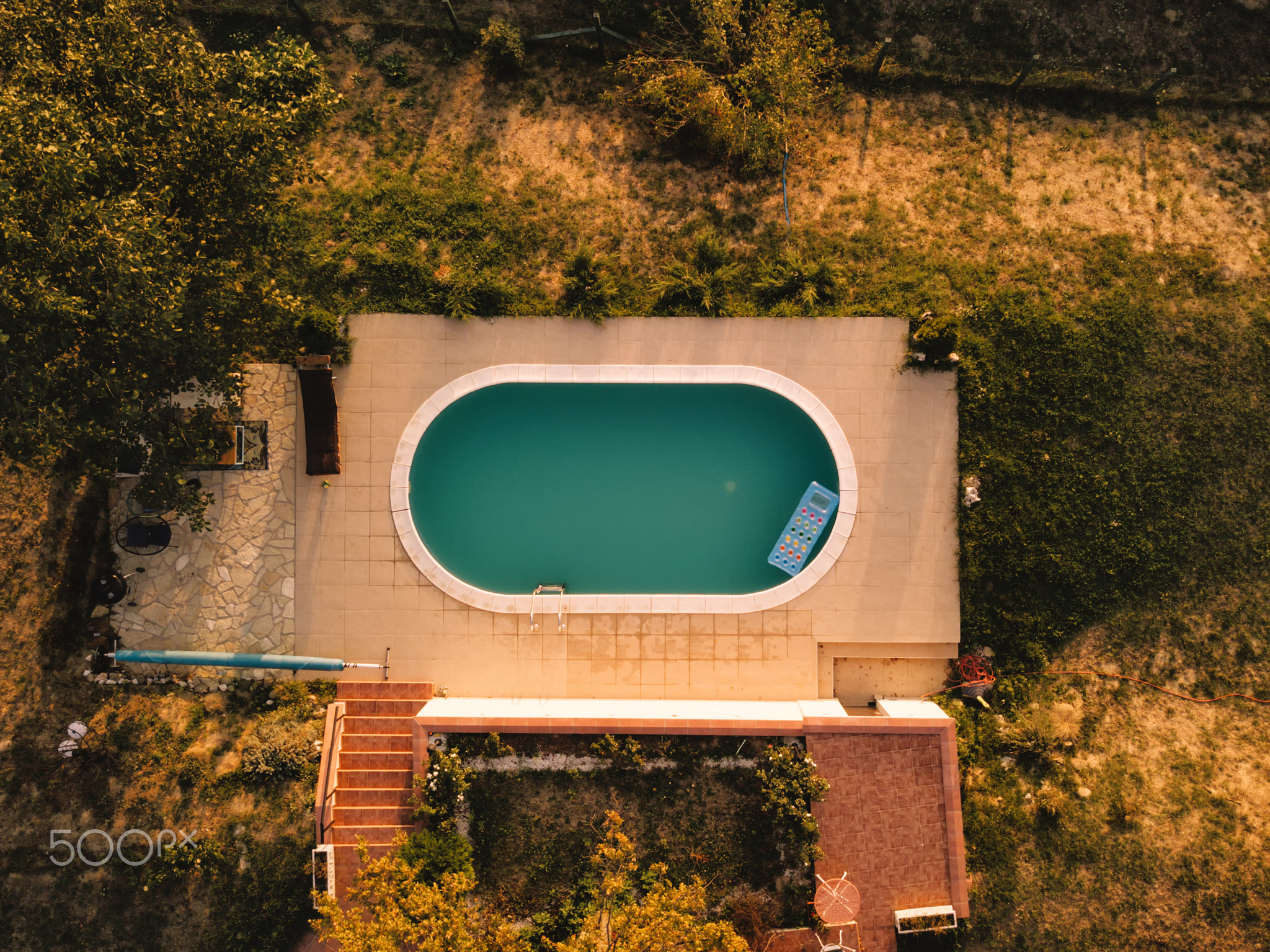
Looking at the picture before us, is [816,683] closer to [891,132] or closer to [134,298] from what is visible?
[891,132]

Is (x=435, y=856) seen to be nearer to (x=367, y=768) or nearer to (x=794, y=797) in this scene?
(x=367, y=768)

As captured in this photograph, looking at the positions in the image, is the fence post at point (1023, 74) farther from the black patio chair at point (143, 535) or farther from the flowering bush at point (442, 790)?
the black patio chair at point (143, 535)

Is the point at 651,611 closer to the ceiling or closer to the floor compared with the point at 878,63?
closer to the floor

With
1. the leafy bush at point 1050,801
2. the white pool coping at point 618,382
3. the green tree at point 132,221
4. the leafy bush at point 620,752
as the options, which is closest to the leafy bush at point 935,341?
the white pool coping at point 618,382

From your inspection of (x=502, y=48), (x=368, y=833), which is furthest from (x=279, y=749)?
(x=502, y=48)

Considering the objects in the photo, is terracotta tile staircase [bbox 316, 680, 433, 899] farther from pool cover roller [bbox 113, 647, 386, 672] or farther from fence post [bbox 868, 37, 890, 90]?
fence post [bbox 868, 37, 890, 90]

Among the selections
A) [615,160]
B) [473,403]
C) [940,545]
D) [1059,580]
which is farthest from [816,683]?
[615,160]

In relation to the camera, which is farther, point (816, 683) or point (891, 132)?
point (891, 132)
